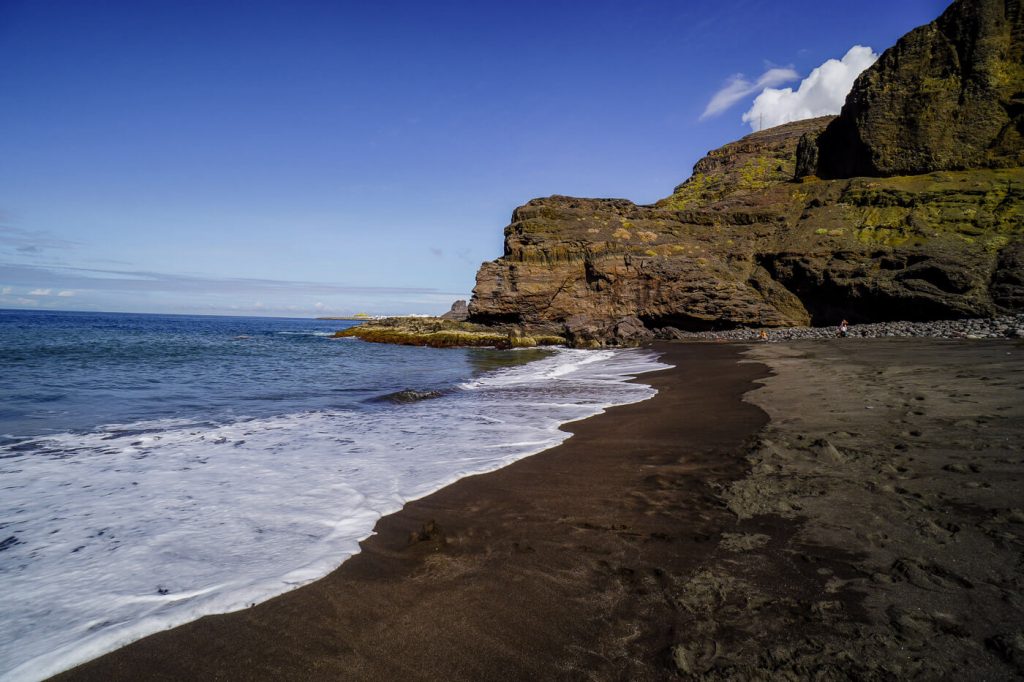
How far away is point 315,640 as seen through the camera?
2615mm

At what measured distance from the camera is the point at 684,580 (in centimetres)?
291

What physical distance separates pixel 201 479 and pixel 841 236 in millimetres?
37941

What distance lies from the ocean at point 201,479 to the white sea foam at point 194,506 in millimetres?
17

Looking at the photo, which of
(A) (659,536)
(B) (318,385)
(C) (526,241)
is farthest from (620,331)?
(A) (659,536)

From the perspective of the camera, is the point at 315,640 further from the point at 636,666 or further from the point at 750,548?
the point at 750,548

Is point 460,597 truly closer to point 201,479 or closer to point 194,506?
point 194,506

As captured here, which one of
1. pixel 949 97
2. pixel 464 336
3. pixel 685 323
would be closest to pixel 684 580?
pixel 464 336

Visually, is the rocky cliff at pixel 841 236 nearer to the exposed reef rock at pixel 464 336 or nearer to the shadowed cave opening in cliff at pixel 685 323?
the shadowed cave opening in cliff at pixel 685 323

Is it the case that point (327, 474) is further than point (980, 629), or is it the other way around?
point (327, 474)

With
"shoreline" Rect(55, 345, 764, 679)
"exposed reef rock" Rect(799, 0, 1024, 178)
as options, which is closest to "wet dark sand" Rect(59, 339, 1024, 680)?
"shoreline" Rect(55, 345, 764, 679)

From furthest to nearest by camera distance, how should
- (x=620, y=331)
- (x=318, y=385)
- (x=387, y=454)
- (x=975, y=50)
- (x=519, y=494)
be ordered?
(x=620, y=331), (x=975, y=50), (x=318, y=385), (x=387, y=454), (x=519, y=494)

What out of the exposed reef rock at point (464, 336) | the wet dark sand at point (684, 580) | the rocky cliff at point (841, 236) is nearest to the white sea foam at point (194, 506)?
the wet dark sand at point (684, 580)

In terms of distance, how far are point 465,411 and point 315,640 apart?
285 inches

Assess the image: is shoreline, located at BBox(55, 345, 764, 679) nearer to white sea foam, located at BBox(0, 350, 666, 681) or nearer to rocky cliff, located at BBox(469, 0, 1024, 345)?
white sea foam, located at BBox(0, 350, 666, 681)
